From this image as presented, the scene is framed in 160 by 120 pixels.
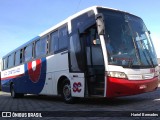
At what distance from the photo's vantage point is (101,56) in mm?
9633

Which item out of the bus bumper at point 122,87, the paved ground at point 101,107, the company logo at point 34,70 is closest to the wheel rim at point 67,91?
the paved ground at point 101,107

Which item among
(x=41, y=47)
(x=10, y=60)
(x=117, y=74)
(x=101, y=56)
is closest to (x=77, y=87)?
(x=101, y=56)

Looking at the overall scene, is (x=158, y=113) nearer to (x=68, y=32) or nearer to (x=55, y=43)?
(x=68, y=32)

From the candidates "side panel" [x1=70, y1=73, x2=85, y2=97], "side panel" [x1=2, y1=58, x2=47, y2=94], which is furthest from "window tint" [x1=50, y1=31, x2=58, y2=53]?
"side panel" [x1=70, y1=73, x2=85, y2=97]

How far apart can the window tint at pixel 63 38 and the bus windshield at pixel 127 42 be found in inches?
89.9

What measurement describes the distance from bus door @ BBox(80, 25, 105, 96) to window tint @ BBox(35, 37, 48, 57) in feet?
12.5

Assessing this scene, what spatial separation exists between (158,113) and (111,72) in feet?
7.27

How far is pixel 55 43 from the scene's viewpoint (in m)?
12.6

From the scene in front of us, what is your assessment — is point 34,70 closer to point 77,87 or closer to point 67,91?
point 67,91

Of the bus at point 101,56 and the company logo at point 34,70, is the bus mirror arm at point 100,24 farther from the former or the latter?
the company logo at point 34,70

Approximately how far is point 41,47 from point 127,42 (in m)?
5.73

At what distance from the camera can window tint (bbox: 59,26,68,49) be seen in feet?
38.0

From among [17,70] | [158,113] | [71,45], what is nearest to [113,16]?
[71,45]

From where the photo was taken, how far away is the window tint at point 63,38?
1159 centimetres
